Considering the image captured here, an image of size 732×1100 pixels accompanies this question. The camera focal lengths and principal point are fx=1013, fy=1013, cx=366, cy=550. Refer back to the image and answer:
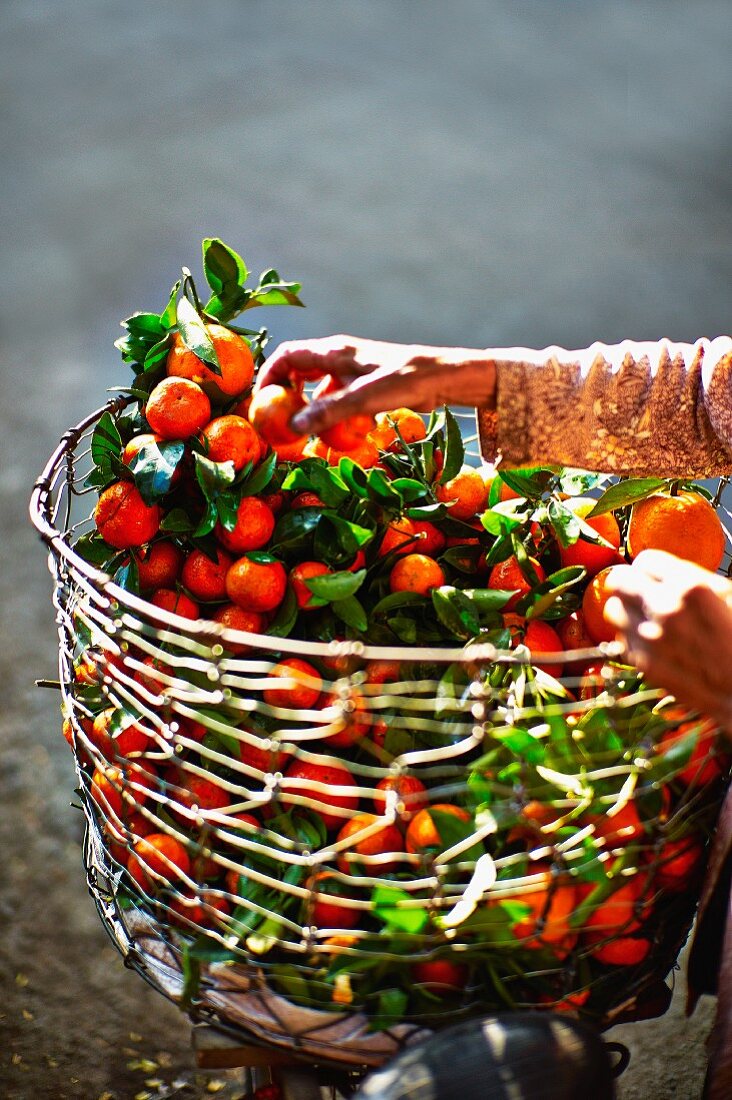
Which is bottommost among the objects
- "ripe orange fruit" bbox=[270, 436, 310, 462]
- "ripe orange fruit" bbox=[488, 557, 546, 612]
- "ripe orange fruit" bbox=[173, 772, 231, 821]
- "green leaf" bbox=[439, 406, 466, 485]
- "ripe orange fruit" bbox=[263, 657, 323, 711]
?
"ripe orange fruit" bbox=[173, 772, 231, 821]

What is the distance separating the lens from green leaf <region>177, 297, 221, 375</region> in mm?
937

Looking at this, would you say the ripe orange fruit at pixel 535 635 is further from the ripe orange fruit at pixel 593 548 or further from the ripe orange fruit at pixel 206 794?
the ripe orange fruit at pixel 206 794

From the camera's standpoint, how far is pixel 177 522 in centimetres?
92

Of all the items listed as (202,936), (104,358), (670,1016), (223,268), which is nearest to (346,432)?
(223,268)

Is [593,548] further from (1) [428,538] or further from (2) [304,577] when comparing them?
(2) [304,577]

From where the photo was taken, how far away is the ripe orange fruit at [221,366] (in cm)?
95

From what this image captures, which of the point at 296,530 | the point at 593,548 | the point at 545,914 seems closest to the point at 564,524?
the point at 593,548

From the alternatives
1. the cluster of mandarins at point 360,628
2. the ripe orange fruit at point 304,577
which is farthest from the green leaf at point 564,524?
the ripe orange fruit at point 304,577

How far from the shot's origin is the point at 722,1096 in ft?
2.23

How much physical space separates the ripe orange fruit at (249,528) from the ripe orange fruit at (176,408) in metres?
0.09

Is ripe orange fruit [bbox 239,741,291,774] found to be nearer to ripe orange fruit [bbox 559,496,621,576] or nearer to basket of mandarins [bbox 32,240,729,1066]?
basket of mandarins [bbox 32,240,729,1066]

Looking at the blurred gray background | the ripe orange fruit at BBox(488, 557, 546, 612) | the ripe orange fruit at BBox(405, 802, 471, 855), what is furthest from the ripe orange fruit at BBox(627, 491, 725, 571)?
the blurred gray background

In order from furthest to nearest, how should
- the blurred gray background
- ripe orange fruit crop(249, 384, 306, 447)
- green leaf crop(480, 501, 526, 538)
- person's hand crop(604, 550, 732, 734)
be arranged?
1. the blurred gray background
2. green leaf crop(480, 501, 526, 538)
3. ripe orange fruit crop(249, 384, 306, 447)
4. person's hand crop(604, 550, 732, 734)

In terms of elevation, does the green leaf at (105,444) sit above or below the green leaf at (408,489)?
above
